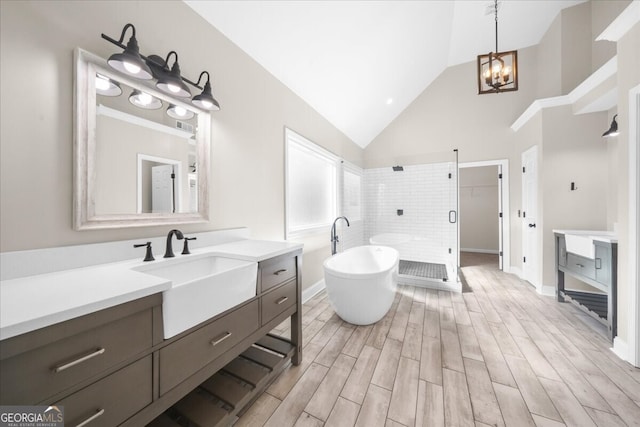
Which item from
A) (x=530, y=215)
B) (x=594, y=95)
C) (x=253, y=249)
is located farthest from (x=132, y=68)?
(x=530, y=215)

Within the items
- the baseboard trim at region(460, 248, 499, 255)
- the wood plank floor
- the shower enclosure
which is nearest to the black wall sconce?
the wood plank floor

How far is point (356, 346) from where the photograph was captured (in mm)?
2016

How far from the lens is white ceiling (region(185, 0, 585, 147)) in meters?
1.95

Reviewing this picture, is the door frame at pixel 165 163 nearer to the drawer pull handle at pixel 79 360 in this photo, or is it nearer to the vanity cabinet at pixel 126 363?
the vanity cabinet at pixel 126 363

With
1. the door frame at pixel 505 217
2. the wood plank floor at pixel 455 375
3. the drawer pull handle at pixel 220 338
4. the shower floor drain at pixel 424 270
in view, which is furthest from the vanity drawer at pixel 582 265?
the drawer pull handle at pixel 220 338

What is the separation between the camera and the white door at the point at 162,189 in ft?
4.62

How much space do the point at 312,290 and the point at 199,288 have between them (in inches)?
89.6

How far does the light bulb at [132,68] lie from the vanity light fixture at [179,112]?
0.38 meters

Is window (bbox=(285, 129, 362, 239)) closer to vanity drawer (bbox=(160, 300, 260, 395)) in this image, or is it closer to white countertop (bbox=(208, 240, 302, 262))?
white countertop (bbox=(208, 240, 302, 262))

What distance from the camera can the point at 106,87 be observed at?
3.93 feet

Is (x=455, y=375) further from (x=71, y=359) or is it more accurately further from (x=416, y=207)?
(x=416, y=207)

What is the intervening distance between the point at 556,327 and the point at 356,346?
2.08 metres

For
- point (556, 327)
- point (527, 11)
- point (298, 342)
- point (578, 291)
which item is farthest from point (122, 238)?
point (527, 11)

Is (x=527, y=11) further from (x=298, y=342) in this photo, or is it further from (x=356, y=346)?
(x=298, y=342)
